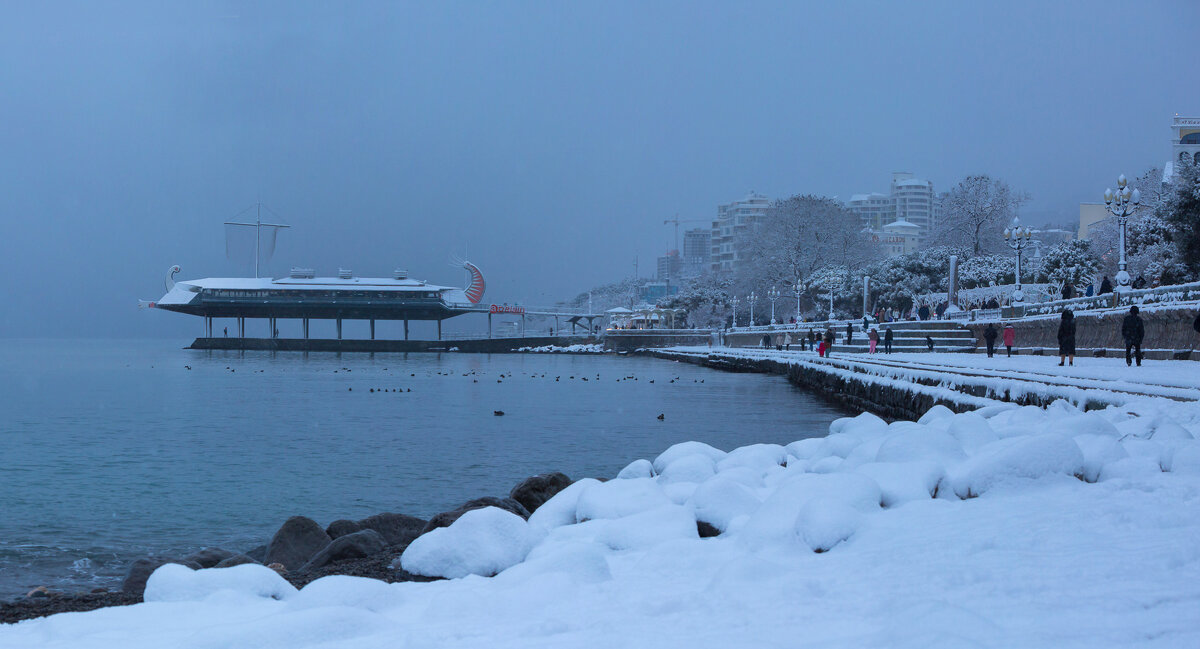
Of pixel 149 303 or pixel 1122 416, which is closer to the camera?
pixel 1122 416

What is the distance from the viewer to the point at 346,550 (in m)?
6.30

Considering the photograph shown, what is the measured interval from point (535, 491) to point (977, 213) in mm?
51383

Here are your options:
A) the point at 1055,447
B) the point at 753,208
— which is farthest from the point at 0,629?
the point at 753,208

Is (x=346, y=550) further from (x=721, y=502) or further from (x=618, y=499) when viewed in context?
(x=721, y=502)

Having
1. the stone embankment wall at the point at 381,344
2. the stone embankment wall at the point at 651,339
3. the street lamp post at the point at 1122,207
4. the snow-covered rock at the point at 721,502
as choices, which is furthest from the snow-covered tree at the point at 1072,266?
the stone embankment wall at the point at 381,344

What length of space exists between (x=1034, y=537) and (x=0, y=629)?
14.8 ft

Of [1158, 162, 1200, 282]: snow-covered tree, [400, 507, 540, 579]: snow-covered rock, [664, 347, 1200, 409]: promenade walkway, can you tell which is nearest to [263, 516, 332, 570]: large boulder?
[400, 507, 540, 579]: snow-covered rock

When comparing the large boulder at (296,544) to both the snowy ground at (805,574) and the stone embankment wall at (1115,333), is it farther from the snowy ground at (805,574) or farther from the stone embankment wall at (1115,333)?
the stone embankment wall at (1115,333)

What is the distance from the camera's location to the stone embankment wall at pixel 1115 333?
17.7 m

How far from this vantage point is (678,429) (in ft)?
60.5

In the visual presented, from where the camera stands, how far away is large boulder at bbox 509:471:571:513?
8438mm

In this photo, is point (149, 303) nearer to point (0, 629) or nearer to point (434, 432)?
point (434, 432)

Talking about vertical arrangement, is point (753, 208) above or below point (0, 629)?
above

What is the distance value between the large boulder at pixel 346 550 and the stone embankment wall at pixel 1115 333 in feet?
53.0
